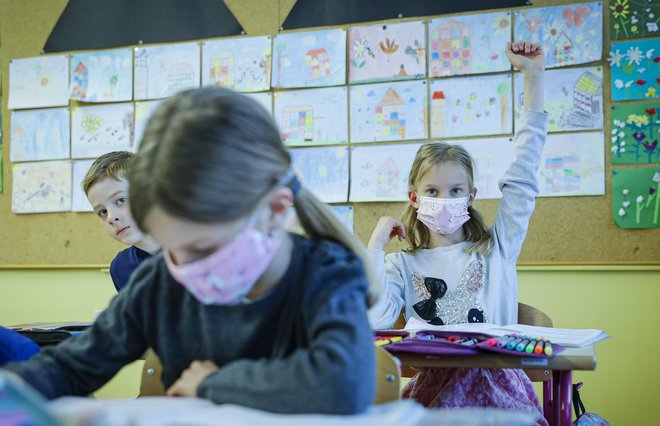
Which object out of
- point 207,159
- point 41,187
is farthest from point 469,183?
point 41,187

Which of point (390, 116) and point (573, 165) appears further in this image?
point (390, 116)

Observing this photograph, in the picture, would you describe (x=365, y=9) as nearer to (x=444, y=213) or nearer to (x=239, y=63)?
(x=239, y=63)

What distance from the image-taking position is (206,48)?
3.90 metres

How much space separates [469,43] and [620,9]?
66 cm

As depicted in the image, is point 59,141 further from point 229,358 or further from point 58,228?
point 229,358

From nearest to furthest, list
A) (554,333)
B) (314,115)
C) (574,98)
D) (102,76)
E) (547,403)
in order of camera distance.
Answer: (554,333), (547,403), (574,98), (314,115), (102,76)

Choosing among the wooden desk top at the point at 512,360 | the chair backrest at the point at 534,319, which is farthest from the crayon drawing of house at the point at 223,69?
the wooden desk top at the point at 512,360

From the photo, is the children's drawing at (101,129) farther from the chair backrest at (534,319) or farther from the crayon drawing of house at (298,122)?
the chair backrest at (534,319)

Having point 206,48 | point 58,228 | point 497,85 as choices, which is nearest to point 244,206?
point 497,85

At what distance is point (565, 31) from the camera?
3.32 m

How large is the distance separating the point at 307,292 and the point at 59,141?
11.5 feet

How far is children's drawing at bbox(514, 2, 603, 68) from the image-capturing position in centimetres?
328

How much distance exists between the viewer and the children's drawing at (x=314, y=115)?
3.65 m

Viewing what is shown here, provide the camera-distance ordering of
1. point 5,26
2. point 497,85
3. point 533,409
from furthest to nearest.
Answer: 1. point 5,26
2. point 497,85
3. point 533,409
